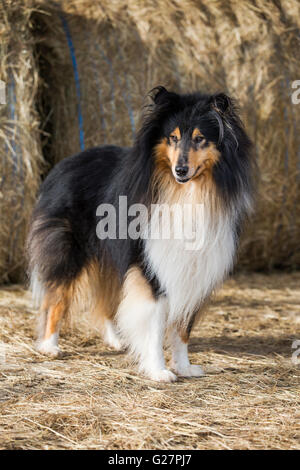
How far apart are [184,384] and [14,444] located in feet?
3.95

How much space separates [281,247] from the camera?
20.9ft

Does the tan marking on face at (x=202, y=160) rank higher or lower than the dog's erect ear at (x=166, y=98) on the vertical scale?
lower

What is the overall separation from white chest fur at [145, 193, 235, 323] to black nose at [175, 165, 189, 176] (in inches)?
10.5

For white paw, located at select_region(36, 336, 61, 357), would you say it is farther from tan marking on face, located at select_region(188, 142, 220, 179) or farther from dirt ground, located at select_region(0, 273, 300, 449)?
tan marking on face, located at select_region(188, 142, 220, 179)

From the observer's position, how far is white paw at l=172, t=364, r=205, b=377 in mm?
3662

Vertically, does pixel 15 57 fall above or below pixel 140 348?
above

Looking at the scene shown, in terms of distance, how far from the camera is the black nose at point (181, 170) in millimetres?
3338

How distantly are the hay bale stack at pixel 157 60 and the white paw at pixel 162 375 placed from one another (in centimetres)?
255

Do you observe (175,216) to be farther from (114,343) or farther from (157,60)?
(157,60)

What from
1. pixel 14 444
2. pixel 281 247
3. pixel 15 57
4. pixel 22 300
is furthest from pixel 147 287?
pixel 281 247

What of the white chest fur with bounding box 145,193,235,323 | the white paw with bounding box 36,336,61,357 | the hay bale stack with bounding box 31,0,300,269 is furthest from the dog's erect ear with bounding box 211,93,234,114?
the hay bale stack with bounding box 31,0,300,269

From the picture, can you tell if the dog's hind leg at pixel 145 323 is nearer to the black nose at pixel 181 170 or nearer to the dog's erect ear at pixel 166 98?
the black nose at pixel 181 170

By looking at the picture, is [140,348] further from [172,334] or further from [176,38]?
[176,38]
